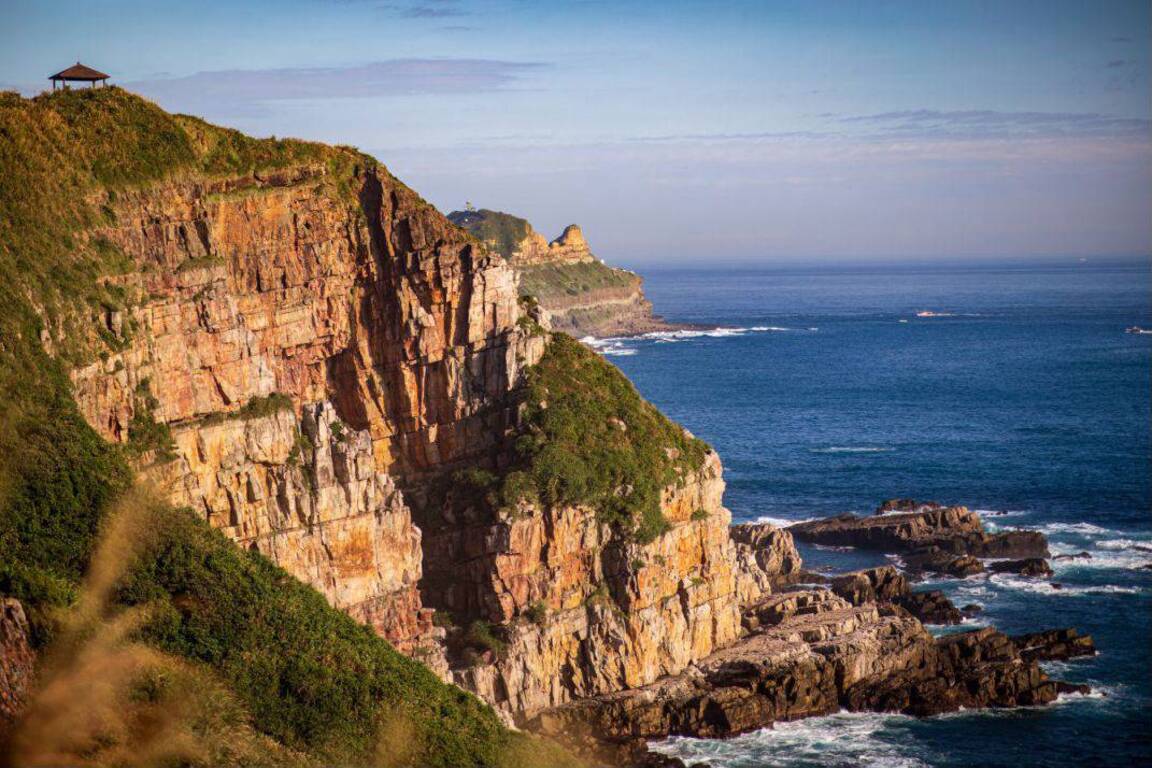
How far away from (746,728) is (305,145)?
31.8 metres

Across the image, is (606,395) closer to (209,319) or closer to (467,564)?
(467,564)

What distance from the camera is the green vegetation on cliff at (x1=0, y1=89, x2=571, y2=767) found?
1809 inches

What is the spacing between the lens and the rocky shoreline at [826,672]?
197ft

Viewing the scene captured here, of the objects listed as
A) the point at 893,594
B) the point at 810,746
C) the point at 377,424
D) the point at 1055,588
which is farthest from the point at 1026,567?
the point at 377,424

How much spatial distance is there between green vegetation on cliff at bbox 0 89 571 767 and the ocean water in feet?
47.1

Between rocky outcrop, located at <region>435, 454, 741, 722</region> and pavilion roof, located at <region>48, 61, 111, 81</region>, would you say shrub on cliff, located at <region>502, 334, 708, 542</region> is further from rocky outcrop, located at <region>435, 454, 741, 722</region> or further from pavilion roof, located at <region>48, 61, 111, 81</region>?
pavilion roof, located at <region>48, 61, 111, 81</region>

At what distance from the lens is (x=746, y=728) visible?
200ft

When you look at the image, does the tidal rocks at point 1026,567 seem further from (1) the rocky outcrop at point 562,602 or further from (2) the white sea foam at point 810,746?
(1) the rocky outcrop at point 562,602

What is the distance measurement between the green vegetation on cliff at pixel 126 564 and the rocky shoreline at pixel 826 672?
6.05 m

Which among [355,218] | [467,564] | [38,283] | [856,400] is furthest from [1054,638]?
[856,400]

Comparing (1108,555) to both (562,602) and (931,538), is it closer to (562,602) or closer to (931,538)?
(931,538)

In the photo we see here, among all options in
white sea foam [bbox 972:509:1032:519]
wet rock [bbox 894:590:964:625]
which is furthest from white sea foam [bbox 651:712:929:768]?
white sea foam [bbox 972:509:1032:519]

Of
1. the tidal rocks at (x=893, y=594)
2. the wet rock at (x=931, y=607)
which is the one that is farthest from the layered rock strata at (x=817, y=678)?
the tidal rocks at (x=893, y=594)

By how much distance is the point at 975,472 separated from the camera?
363ft
